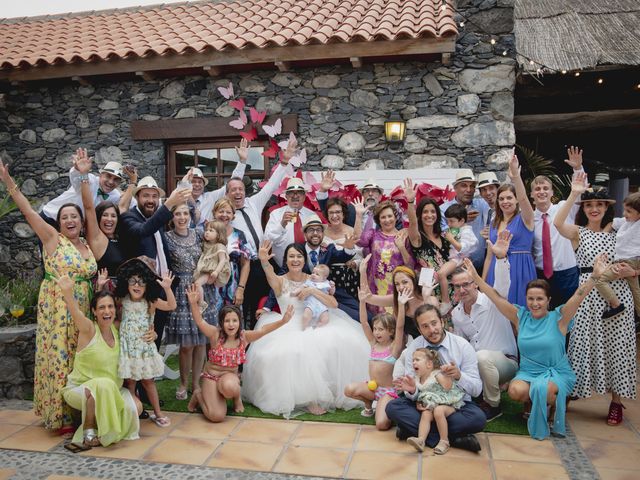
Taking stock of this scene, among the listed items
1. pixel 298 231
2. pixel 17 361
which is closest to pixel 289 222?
pixel 298 231

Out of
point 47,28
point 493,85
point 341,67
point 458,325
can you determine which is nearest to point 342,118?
point 341,67

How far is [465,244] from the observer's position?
460 centimetres

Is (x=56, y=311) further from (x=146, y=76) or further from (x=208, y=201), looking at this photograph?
(x=146, y=76)

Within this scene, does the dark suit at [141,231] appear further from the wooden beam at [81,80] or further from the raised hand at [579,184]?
the wooden beam at [81,80]

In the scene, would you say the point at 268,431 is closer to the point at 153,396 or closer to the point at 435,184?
the point at 153,396

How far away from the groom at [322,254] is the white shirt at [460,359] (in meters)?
1.09

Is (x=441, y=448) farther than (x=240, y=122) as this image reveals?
No

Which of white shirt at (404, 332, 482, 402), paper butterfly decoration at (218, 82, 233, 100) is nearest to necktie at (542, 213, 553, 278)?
white shirt at (404, 332, 482, 402)

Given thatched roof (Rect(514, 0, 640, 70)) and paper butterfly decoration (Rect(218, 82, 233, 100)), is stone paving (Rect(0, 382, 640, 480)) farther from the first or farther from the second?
paper butterfly decoration (Rect(218, 82, 233, 100))

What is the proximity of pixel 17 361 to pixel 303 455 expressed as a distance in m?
2.68

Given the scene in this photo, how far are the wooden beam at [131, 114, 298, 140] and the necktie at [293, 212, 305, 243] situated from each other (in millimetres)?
1787

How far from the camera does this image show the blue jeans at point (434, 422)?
3.43 meters

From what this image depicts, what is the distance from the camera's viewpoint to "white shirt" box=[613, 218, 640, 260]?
12.5 feet

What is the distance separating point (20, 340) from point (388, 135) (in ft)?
13.8
